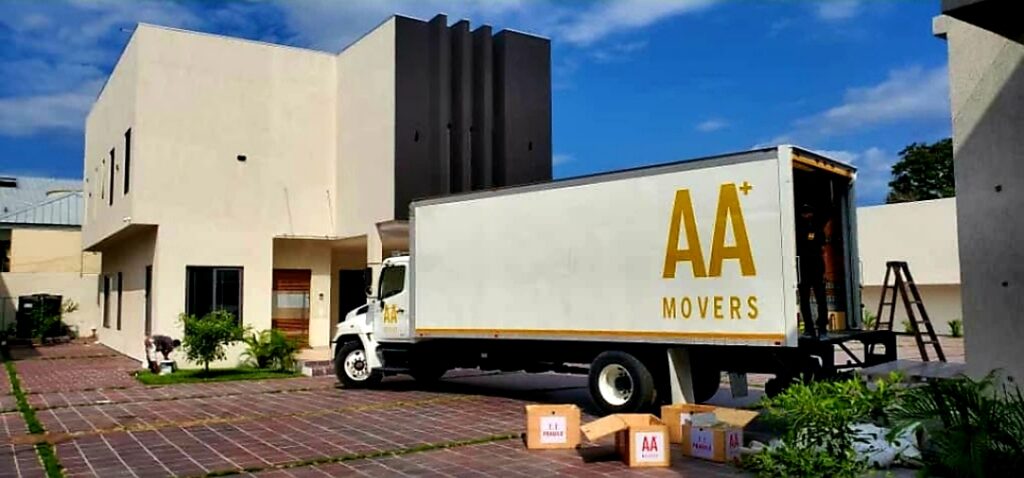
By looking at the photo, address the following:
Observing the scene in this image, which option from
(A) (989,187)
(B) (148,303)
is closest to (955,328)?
(A) (989,187)

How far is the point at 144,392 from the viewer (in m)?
14.3

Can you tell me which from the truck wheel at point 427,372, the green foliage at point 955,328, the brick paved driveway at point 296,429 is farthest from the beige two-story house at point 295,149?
the green foliage at point 955,328

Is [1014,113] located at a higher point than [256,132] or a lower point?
lower

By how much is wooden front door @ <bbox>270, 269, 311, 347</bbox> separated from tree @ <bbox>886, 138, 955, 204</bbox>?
138ft

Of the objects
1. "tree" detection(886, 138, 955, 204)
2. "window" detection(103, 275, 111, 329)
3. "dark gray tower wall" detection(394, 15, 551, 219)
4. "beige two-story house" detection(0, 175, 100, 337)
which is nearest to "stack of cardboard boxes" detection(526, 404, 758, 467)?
"dark gray tower wall" detection(394, 15, 551, 219)

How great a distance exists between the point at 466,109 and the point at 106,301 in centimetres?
1562

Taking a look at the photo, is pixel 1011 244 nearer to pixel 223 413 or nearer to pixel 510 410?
pixel 510 410

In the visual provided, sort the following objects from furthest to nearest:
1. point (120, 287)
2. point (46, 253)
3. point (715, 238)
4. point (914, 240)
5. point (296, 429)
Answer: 1. point (46, 253)
2. point (914, 240)
3. point (120, 287)
4. point (296, 429)
5. point (715, 238)

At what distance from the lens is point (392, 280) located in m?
14.0

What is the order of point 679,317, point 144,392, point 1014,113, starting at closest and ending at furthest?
point 1014,113
point 679,317
point 144,392

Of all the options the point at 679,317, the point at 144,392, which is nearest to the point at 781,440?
the point at 679,317

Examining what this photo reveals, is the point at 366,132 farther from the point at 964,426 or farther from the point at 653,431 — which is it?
the point at 964,426

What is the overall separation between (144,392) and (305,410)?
4.20 metres

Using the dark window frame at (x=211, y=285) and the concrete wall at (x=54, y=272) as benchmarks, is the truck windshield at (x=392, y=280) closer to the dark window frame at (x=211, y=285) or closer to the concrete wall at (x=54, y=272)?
the dark window frame at (x=211, y=285)
